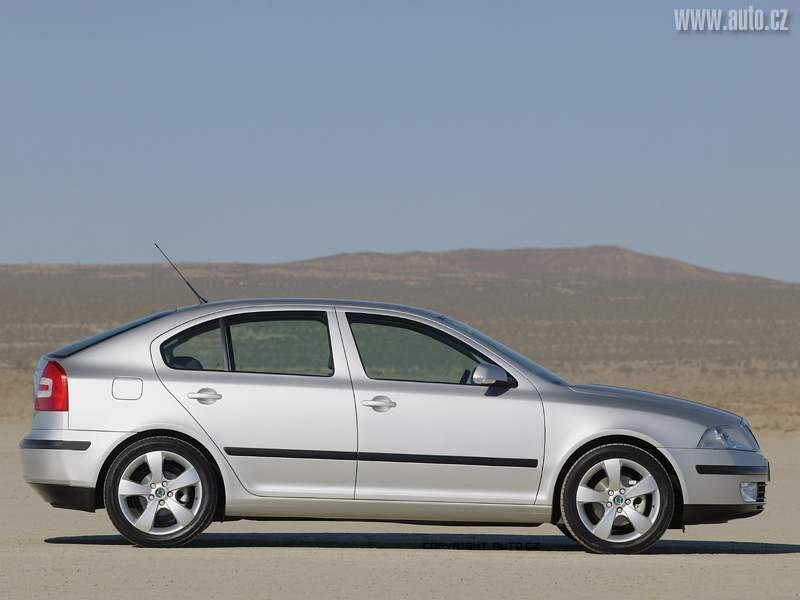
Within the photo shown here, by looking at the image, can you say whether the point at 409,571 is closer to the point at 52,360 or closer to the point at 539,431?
the point at 539,431

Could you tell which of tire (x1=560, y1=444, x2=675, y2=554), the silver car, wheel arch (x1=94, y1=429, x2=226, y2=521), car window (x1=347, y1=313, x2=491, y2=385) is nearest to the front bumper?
the silver car

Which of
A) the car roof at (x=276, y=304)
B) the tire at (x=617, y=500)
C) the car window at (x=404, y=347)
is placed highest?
the car roof at (x=276, y=304)

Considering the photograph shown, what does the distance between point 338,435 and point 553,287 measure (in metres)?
85.9

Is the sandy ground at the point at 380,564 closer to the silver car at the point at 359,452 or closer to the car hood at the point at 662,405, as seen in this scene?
the silver car at the point at 359,452

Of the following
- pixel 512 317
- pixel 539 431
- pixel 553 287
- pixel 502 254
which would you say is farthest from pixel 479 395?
pixel 502 254

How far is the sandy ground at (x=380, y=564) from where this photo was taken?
9195 millimetres

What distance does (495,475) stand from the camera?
10.8 m

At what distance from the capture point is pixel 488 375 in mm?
10750

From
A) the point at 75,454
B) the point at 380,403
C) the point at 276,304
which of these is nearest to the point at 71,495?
the point at 75,454

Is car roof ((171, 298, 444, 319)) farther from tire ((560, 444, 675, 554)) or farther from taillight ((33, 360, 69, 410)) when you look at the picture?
tire ((560, 444, 675, 554))

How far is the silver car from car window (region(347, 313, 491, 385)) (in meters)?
0.12

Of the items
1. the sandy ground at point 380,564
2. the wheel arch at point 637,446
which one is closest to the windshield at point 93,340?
the sandy ground at point 380,564

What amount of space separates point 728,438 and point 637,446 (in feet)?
2.02

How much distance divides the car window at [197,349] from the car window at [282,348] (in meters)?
0.10
